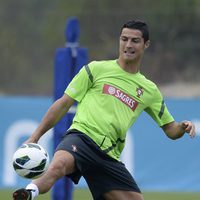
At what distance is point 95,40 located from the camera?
73.3ft

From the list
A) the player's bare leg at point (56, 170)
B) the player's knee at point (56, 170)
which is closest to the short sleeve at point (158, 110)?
the player's bare leg at point (56, 170)

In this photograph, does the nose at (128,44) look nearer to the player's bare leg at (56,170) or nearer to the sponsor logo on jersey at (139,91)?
the sponsor logo on jersey at (139,91)

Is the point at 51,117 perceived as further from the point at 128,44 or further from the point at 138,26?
the point at 138,26

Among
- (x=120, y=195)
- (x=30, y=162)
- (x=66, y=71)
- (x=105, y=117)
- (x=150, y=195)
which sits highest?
(x=105, y=117)

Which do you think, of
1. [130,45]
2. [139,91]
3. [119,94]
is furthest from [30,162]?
[130,45]

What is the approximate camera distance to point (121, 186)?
27.7 feet

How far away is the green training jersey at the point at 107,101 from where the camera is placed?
827cm

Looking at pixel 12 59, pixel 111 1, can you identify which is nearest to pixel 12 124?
pixel 12 59

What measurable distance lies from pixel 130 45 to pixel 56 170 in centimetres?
157

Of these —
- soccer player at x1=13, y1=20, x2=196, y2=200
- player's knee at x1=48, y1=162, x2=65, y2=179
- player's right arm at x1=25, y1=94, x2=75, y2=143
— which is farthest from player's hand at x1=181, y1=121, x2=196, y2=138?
player's knee at x1=48, y1=162, x2=65, y2=179

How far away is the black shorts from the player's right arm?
0.21 meters

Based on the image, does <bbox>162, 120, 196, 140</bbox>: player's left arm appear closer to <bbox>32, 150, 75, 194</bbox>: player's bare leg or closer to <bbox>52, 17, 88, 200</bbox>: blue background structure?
<bbox>32, 150, 75, 194</bbox>: player's bare leg

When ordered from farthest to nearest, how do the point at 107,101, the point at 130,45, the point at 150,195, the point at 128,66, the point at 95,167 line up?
the point at 150,195 → the point at 128,66 → the point at 130,45 → the point at 107,101 → the point at 95,167

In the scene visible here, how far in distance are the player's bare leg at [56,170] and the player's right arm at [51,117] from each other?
25cm
